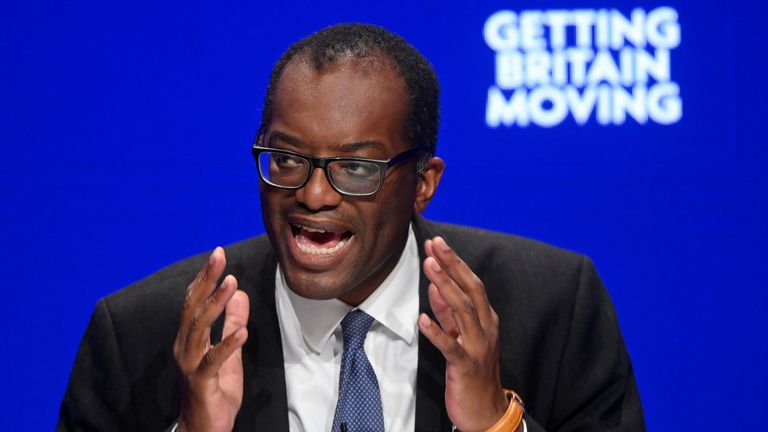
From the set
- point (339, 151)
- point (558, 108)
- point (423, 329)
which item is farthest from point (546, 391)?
point (558, 108)

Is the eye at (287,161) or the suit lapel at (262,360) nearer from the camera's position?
the eye at (287,161)

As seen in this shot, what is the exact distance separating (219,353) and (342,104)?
1.52ft

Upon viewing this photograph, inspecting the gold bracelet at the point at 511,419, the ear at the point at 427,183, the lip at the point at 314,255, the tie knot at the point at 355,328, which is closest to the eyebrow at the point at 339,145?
the lip at the point at 314,255

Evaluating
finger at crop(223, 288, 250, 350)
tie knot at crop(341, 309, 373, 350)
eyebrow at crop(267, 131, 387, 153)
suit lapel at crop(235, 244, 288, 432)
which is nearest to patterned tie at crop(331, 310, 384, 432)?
tie knot at crop(341, 309, 373, 350)

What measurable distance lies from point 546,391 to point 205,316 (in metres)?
0.71

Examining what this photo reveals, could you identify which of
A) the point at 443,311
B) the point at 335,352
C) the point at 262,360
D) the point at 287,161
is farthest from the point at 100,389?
the point at 443,311

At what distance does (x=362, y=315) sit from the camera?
6.48 feet

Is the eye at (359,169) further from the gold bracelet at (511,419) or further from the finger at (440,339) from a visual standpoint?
the gold bracelet at (511,419)

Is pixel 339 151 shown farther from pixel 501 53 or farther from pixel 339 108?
pixel 501 53

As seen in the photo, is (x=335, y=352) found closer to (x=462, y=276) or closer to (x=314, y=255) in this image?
(x=314, y=255)

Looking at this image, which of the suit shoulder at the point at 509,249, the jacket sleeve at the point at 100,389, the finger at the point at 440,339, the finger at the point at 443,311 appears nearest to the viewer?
the finger at the point at 440,339

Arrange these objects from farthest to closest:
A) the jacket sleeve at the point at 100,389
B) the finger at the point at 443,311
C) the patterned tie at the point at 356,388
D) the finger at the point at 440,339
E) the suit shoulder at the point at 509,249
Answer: the suit shoulder at the point at 509,249 → the jacket sleeve at the point at 100,389 → the patterned tie at the point at 356,388 → the finger at the point at 443,311 → the finger at the point at 440,339

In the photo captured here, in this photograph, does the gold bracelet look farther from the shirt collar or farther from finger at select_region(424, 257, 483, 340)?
the shirt collar

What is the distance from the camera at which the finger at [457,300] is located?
1667 mm
